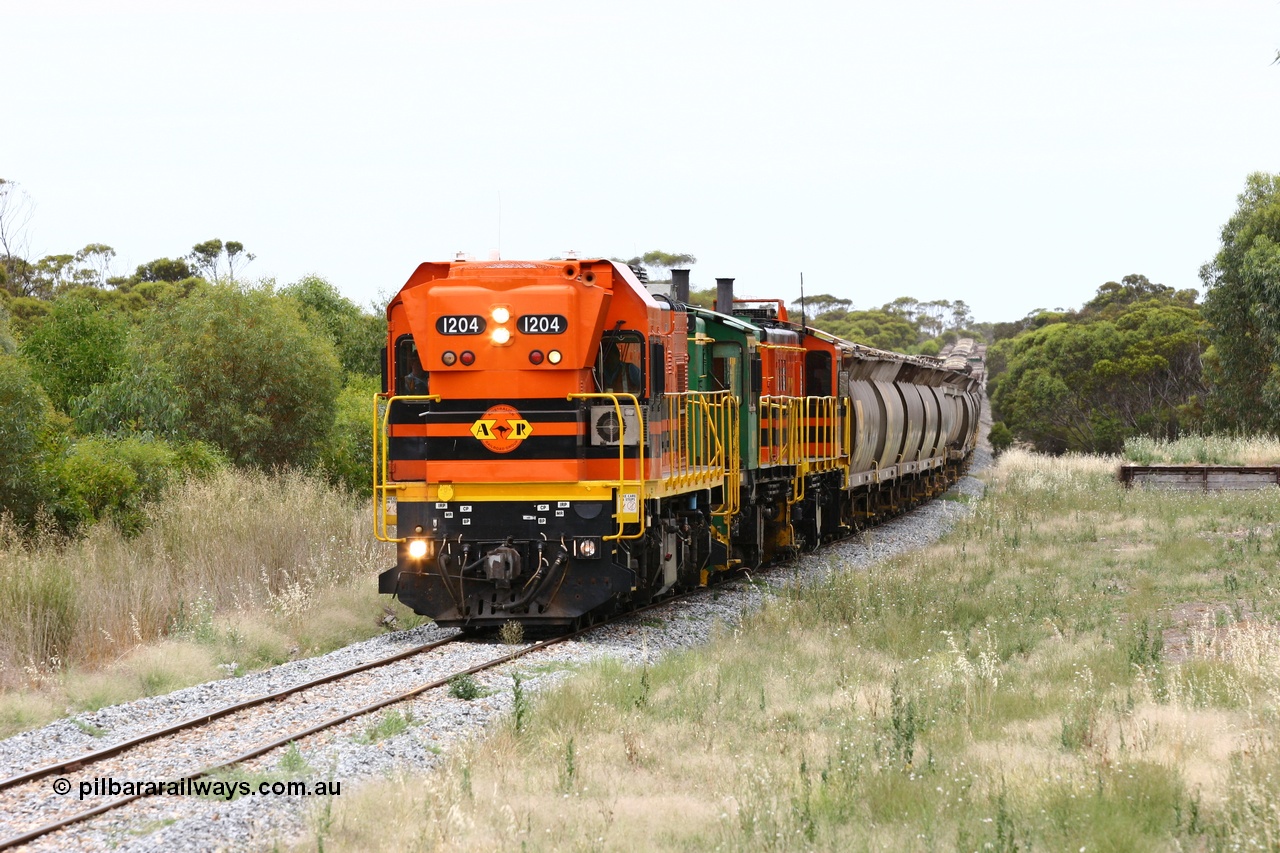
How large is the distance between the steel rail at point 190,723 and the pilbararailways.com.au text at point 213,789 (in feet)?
1.40

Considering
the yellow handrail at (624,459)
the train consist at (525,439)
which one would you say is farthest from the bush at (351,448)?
the yellow handrail at (624,459)

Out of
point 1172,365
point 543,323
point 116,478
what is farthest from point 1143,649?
point 1172,365

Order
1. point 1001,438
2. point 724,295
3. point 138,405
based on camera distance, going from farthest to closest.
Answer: point 1001,438 < point 138,405 < point 724,295

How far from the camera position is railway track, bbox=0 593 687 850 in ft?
24.6

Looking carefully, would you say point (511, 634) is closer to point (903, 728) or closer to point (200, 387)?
point (903, 728)

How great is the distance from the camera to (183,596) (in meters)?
15.3

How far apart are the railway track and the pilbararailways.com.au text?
4cm

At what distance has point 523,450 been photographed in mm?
13055

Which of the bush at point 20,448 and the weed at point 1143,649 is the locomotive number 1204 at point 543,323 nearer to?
the weed at point 1143,649

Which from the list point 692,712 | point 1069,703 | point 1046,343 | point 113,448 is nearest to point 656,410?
point 692,712

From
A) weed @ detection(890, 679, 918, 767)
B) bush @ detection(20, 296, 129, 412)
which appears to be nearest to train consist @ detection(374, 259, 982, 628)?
weed @ detection(890, 679, 918, 767)

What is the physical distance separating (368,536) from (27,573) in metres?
5.52

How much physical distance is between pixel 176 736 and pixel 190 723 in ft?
0.74

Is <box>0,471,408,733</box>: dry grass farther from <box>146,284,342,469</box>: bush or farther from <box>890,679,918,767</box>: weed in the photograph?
<box>890,679,918,767</box>: weed
